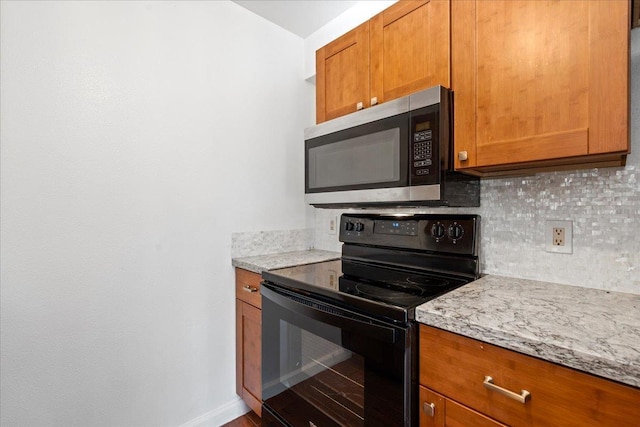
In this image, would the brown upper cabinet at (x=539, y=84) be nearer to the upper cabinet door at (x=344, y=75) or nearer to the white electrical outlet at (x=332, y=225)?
the upper cabinet door at (x=344, y=75)

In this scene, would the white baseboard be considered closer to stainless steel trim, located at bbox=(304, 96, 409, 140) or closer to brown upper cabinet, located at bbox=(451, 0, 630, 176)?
stainless steel trim, located at bbox=(304, 96, 409, 140)

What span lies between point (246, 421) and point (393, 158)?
165 centimetres

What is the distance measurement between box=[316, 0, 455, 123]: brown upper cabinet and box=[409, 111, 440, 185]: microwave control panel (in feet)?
0.52

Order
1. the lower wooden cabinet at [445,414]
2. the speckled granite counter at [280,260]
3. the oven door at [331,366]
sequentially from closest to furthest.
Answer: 1. the lower wooden cabinet at [445,414]
2. the oven door at [331,366]
3. the speckled granite counter at [280,260]

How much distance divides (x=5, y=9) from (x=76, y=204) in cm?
77

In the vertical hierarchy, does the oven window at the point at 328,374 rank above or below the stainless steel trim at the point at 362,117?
below

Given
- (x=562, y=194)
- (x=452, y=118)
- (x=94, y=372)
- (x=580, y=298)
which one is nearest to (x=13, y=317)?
(x=94, y=372)

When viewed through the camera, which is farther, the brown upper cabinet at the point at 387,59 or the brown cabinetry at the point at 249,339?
the brown cabinetry at the point at 249,339

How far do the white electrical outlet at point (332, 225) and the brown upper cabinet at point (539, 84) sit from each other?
3.47 feet

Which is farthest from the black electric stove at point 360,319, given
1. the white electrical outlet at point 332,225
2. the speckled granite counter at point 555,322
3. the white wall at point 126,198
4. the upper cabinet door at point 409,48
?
the upper cabinet door at point 409,48

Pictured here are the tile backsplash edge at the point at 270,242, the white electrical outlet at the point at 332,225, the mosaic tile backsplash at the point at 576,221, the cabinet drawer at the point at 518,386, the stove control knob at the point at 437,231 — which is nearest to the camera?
the cabinet drawer at the point at 518,386

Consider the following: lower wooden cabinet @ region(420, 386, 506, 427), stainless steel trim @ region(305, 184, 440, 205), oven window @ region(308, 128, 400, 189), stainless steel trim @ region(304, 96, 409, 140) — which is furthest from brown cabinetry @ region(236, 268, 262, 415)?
lower wooden cabinet @ region(420, 386, 506, 427)

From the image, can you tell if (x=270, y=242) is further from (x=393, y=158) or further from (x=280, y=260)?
(x=393, y=158)

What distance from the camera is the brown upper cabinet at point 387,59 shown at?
1.20m
